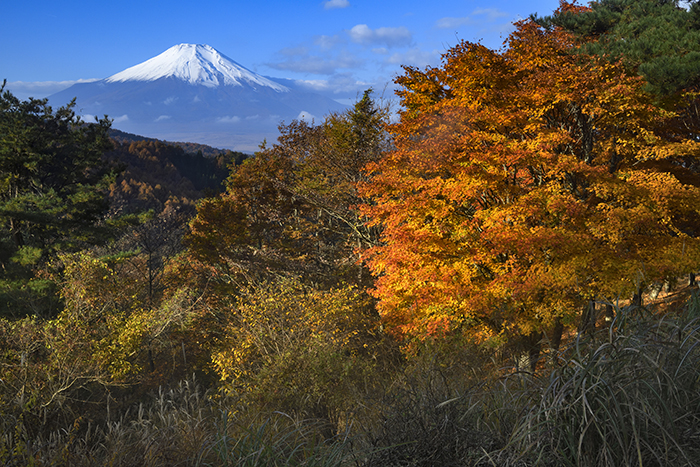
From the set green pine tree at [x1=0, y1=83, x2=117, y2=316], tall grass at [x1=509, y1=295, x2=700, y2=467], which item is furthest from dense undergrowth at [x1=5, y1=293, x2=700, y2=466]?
green pine tree at [x1=0, y1=83, x2=117, y2=316]

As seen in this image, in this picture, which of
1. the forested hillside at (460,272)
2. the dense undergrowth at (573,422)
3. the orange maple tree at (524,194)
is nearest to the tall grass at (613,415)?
the dense undergrowth at (573,422)

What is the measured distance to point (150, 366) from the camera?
19.8 meters

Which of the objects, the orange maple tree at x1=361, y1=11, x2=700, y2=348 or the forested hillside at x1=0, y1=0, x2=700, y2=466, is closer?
the forested hillside at x1=0, y1=0, x2=700, y2=466

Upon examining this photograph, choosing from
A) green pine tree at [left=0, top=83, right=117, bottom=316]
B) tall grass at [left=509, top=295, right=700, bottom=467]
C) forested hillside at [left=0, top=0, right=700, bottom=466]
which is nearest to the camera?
tall grass at [left=509, top=295, right=700, bottom=467]

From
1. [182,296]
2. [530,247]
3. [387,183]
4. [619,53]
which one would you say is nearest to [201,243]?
[182,296]

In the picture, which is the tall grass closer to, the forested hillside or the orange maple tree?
the forested hillside

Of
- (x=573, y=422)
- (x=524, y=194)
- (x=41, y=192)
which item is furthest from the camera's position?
(x=41, y=192)

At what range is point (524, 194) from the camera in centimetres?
1120

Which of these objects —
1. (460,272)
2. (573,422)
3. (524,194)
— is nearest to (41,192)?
(460,272)

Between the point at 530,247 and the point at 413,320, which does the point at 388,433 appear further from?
the point at 413,320

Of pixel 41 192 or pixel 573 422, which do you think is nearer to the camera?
pixel 573 422

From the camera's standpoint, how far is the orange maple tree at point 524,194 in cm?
941

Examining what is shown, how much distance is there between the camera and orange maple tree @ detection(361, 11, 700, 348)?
9.41m

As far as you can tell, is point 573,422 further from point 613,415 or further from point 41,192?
point 41,192
